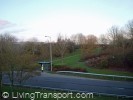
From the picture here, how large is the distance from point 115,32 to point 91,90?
138 feet

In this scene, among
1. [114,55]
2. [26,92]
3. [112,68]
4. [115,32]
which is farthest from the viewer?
[115,32]

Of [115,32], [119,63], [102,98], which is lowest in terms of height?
[102,98]

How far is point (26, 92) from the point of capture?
2206 cm

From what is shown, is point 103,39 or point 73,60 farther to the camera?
point 103,39

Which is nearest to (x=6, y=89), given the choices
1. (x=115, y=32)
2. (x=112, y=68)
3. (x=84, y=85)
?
(x=84, y=85)

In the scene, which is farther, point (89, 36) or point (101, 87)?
point (89, 36)

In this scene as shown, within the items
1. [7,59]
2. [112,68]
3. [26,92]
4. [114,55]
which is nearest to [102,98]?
[26,92]

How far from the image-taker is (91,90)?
23.3m

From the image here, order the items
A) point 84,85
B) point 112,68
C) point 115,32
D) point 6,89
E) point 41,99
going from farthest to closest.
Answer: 1. point 115,32
2. point 112,68
3. point 84,85
4. point 6,89
5. point 41,99

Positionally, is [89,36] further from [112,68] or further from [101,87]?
[101,87]

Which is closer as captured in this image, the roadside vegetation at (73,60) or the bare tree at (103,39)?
Result: the roadside vegetation at (73,60)

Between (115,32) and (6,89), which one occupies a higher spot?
(115,32)

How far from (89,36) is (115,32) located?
614 inches

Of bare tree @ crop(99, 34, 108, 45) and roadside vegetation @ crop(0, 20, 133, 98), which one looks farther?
bare tree @ crop(99, 34, 108, 45)
